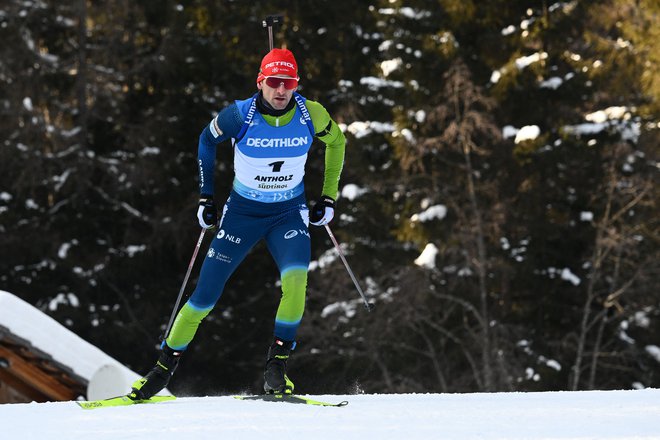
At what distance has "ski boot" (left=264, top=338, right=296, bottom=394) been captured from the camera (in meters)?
6.75

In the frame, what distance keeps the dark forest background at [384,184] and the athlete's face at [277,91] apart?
11593 millimetres

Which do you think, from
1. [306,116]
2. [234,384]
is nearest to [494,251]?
[234,384]

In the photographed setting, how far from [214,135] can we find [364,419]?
2.15m

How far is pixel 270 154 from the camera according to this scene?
684 cm

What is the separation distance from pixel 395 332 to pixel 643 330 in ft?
15.7

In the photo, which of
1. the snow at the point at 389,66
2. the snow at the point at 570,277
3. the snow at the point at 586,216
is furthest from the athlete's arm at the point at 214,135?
the snow at the point at 570,277

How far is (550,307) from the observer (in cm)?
2116

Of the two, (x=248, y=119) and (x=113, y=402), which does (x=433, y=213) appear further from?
(x=113, y=402)

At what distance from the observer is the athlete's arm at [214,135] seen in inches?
267

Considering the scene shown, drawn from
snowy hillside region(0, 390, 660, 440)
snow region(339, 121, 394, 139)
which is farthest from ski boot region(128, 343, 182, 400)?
snow region(339, 121, 394, 139)

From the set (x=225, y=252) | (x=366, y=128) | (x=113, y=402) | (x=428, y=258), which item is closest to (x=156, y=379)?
(x=113, y=402)

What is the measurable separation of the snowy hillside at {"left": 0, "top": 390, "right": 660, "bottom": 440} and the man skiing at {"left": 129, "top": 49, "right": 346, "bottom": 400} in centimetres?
Answer: 41

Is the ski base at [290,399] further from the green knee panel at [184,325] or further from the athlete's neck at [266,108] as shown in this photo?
the athlete's neck at [266,108]

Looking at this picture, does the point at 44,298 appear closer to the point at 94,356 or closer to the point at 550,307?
the point at 550,307
